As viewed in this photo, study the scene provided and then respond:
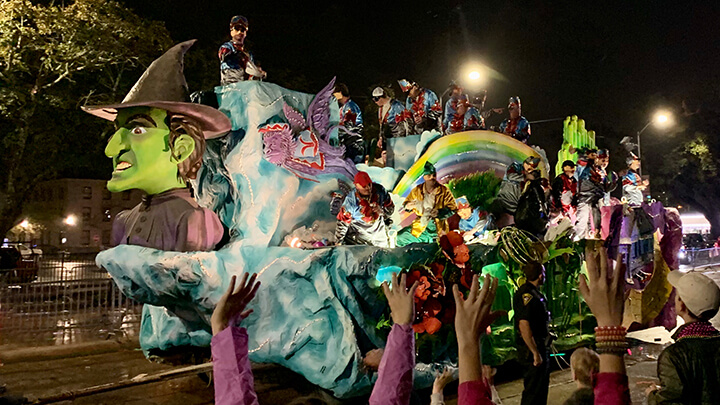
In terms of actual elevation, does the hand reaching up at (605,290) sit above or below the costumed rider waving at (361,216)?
Result: below

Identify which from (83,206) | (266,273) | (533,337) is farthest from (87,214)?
(533,337)

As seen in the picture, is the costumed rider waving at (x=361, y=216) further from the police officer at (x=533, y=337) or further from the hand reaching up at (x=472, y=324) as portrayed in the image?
the hand reaching up at (x=472, y=324)

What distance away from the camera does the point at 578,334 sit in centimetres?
955

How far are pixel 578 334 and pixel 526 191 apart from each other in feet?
7.95

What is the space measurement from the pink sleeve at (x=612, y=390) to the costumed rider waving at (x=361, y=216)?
16.7 ft

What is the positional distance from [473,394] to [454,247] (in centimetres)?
510

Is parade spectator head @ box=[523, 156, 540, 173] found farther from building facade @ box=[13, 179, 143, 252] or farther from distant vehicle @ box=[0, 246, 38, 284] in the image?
building facade @ box=[13, 179, 143, 252]

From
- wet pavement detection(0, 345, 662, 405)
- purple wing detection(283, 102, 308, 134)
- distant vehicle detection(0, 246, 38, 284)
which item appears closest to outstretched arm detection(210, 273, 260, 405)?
wet pavement detection(0, 345, 662, 405)

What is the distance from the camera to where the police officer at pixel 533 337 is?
5.08 metres

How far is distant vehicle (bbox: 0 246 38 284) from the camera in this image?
45.5ft

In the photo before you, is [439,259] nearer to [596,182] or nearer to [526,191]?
[526,191]

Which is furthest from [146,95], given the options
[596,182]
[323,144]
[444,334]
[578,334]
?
[596,182]

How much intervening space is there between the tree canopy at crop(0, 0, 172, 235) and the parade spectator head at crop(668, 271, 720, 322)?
13.6 meters

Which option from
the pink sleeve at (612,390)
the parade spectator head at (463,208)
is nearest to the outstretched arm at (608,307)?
the pink sleeve at (612,390)
